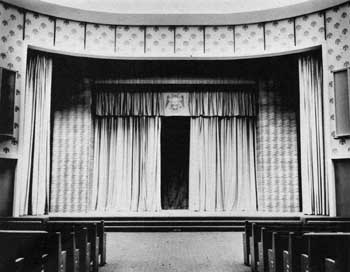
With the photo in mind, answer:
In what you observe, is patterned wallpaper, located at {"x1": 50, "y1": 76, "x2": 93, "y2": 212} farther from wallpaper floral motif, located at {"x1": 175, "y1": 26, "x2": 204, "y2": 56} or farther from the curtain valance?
wallpaper floral motif, located at {"x1": 175, "y1": 26, "x2": 204, "y2": 56}

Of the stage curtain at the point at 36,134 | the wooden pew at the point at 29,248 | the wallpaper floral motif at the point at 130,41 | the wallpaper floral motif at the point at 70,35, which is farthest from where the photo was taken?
the wallpaper floral motif at the point at 130,41

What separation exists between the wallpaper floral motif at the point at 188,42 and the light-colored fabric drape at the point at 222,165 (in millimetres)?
2393

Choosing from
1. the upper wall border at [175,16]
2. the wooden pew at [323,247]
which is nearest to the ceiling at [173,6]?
the upper wall border at [175,16]

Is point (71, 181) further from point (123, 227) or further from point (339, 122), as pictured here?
point (339, 122)

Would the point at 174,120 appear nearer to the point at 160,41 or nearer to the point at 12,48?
the point at 160,41

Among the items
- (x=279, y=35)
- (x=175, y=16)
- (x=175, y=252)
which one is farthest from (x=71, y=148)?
(x=279, y=35)

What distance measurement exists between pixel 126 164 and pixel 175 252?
19.6 feet

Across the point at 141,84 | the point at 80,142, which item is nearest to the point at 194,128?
the point at 141,84

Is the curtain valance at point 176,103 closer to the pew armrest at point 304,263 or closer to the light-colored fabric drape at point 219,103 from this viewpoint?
the light-colored fabric drape at point 219,103

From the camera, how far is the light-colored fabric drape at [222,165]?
12711 millimetres

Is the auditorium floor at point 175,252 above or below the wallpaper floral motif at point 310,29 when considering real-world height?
below

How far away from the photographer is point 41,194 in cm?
1070

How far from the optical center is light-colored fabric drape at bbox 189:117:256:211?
1271 cm

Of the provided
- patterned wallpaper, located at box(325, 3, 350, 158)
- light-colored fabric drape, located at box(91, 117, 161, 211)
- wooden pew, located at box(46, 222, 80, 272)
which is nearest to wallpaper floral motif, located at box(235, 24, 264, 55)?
patterned wallpaper, located at box(325, 3, 350, 158)
